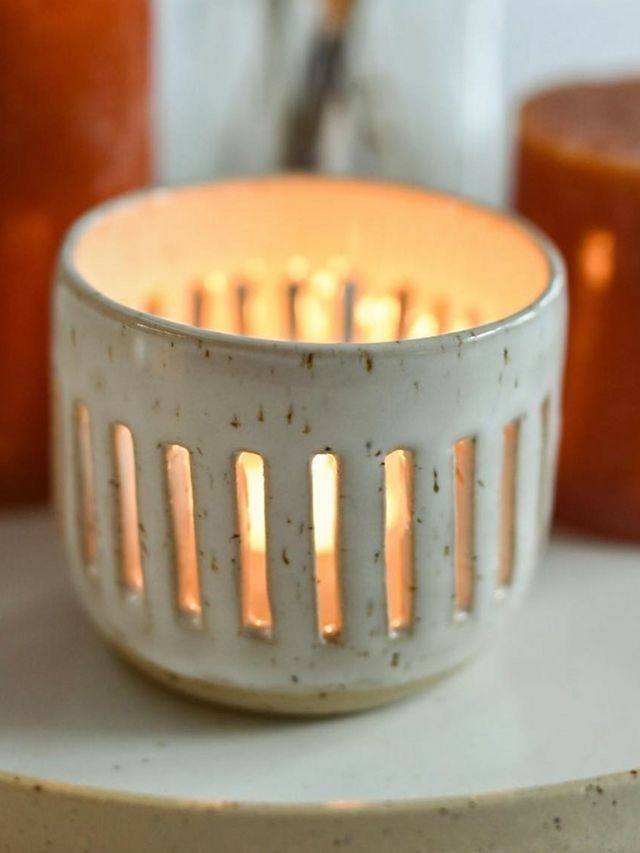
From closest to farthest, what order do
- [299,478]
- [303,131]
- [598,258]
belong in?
[299,478], [598,258], [303,131]

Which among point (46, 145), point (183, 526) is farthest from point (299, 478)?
point (46, 145)

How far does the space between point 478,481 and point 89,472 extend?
0.33 feet

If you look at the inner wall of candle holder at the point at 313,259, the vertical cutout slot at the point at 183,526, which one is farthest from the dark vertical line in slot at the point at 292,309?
the vertical cutout slot at the point at 183,526

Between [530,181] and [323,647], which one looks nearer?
[323,647]

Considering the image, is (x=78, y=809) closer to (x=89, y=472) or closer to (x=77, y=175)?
(x=89, y=472)

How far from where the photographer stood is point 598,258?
0.39 m

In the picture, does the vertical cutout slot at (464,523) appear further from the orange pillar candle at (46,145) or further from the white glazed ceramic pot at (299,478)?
the orange pillar candle at (46,145)

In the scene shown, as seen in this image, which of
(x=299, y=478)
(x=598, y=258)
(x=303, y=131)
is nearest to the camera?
(x=299, y=478)

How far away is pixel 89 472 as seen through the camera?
33cm

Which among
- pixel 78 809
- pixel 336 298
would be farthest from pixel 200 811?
pixel 336 298

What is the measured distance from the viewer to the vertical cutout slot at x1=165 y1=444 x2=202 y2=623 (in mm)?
305

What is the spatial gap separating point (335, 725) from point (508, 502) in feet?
0.24

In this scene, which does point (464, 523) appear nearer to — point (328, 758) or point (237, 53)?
point (328, 758)

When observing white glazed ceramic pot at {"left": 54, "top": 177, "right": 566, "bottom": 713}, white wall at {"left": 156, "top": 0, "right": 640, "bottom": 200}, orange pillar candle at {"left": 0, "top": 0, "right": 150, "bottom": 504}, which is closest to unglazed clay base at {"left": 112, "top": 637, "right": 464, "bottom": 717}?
white glazed ceramic pot at {"left": 54, "top": 177, "right": 566, "bottom": 713}
